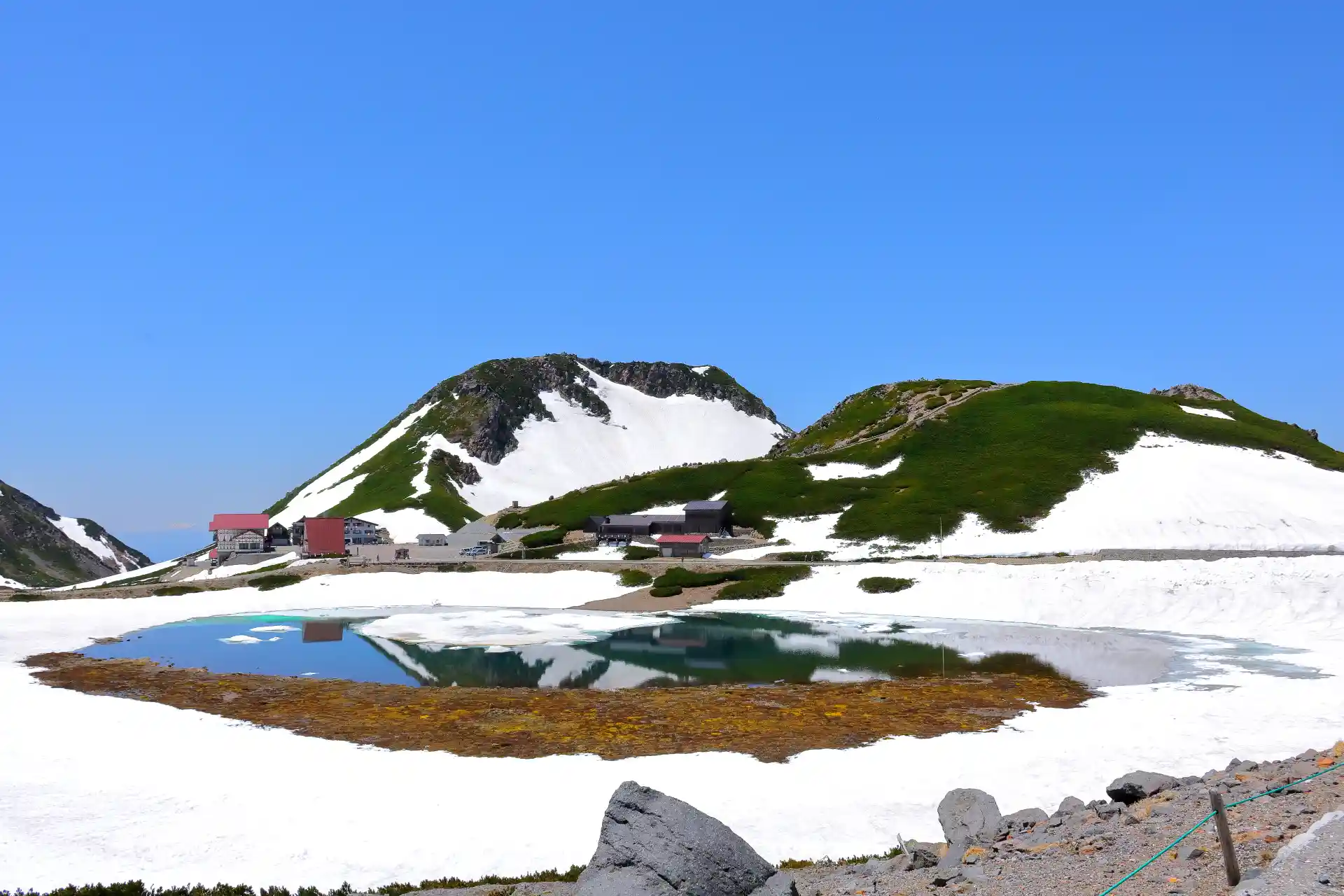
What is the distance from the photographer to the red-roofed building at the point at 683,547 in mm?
111375

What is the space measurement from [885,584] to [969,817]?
63.4 metres

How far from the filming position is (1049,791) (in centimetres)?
2333

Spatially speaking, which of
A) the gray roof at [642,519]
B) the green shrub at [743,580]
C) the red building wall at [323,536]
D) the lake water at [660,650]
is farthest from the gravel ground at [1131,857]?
the red building wall at [323,536]

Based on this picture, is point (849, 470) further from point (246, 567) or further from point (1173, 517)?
point (246, 567)

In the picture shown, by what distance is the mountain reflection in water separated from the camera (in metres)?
43.8

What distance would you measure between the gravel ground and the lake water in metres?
25.9

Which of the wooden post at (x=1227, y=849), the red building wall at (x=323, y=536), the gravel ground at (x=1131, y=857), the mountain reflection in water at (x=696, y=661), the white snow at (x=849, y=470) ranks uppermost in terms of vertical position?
the white snow at (x=849, y=470)

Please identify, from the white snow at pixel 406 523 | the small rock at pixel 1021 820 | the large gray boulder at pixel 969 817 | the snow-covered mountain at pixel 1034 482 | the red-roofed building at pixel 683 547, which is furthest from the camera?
the white snow at pixel 406 523

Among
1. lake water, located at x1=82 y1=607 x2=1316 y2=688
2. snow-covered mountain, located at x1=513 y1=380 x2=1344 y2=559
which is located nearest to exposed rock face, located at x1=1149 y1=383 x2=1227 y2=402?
snow-covered mountain, located at x1=513 y1=380 x2=1344 y2=559

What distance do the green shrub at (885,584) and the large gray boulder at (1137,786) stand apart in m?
59.7

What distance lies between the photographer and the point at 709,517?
4931 inches

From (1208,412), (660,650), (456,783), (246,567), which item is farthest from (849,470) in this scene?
(456,783)

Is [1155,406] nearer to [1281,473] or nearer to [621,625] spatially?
[1281,473]

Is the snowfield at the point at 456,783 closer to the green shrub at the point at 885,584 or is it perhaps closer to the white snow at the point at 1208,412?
the green shrub at the point at 885,584
